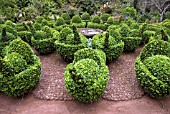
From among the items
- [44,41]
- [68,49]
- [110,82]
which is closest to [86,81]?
[110,82]

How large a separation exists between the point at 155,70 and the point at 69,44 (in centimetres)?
362

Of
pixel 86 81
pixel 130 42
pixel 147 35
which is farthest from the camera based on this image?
pixel 147 35

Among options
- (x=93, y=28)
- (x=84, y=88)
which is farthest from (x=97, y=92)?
(x=93, y=28)

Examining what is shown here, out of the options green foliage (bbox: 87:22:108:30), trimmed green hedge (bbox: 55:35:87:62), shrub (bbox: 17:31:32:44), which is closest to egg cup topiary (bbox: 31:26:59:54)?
trimmed green hedge (bbox: 55:35:87:62)

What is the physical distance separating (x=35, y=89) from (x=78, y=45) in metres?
2.44

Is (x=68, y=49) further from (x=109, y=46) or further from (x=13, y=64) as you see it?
(x=13, y=64)

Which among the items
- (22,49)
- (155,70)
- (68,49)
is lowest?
(155,70)

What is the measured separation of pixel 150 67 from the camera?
666 centimetres

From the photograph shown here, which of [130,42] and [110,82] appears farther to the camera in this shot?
[130,42]

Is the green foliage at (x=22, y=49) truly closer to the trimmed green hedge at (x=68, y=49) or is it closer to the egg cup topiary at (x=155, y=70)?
the trimmed green hedge at (x=68, y=49)

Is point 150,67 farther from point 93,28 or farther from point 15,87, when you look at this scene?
point 93,28

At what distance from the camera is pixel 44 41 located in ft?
30.0

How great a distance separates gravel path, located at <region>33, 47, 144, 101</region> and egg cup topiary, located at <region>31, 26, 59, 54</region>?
0.42 meters

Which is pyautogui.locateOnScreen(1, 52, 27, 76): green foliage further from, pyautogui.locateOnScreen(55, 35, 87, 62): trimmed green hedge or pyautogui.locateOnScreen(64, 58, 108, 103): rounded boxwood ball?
pyautogui.locateOnScreen(55, 35, 87, 62): trimmed green hedge
